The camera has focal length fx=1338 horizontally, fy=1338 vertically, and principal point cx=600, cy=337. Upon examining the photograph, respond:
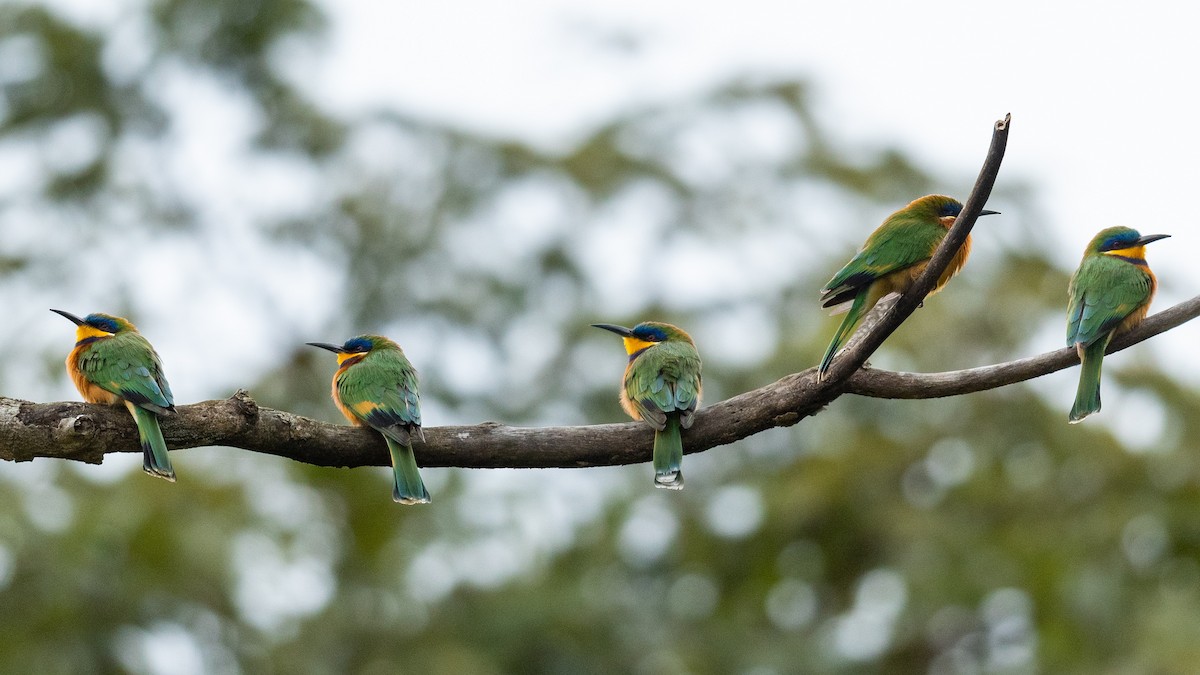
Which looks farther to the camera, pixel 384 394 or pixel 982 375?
pixel 384 394

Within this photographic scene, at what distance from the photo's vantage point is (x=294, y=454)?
374cm

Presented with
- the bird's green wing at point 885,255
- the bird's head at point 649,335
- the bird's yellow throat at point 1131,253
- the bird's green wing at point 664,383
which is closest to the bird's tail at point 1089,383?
the bird's green wing at point 885,255

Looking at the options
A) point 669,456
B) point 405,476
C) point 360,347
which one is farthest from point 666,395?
point 360,347

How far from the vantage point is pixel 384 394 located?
4.22 m

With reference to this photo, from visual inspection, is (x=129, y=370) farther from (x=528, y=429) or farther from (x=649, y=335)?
(x=649, y=335)

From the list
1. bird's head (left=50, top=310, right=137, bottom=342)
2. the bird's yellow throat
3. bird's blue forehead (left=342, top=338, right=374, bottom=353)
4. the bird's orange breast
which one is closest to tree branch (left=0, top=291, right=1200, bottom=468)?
the bird's orange breast

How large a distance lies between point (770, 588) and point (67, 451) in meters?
9.48

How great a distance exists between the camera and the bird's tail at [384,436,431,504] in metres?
4.03

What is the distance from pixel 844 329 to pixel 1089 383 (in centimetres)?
75

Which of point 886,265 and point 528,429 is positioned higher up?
point 886,265

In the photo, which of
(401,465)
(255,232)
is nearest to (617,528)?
(255,232)

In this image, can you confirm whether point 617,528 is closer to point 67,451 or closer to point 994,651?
point 994,651

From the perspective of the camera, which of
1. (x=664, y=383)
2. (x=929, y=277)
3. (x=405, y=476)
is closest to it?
(x=929, y=277)

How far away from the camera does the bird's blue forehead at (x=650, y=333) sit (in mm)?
5230
